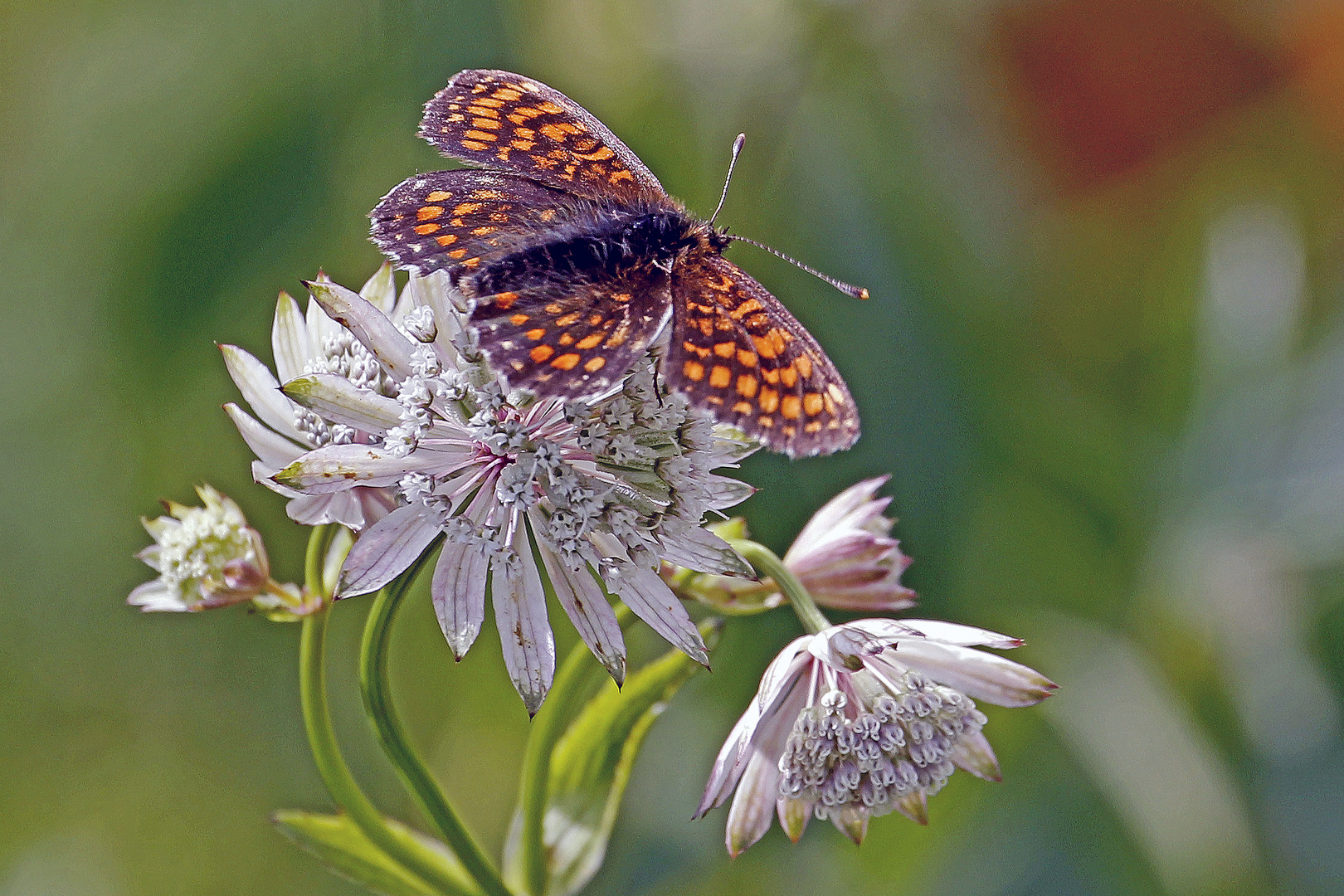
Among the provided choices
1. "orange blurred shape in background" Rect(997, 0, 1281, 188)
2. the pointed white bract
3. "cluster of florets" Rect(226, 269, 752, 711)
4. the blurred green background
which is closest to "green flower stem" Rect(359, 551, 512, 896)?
"cluster of florets" Rect(226, 269, 752, 711)

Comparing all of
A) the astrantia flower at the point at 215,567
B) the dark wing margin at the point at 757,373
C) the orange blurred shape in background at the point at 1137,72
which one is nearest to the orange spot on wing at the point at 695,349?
the dark wing margin at the point at 757,373

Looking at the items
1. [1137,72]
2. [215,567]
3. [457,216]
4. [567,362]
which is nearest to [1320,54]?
[1137,72]

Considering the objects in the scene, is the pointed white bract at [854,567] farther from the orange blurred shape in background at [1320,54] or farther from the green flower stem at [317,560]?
the orange blurred shape in background at [1320,54]

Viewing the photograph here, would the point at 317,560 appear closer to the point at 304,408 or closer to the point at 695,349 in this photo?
the point at 304,408

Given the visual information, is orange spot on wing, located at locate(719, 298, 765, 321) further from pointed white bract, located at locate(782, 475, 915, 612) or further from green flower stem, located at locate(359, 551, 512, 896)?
green flower stem, located at locate(359, 551, 512, 896)

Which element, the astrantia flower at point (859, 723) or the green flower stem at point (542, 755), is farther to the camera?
the green flower stem at point (542, 755)

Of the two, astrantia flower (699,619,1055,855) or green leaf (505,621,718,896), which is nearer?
astrantia flower (699,619,1055,855)

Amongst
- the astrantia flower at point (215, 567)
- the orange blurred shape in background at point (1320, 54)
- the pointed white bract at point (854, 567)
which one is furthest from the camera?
the orange blurred shape in background at point (1320, 54)
